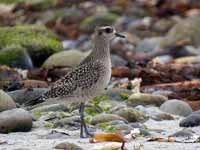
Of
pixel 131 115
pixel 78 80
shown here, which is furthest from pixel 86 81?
pixel 131 115

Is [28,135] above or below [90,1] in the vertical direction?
below

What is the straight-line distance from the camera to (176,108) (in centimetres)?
1096

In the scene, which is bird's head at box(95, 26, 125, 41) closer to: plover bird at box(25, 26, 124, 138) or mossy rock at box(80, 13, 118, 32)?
plover bird at box(25, 26, 124, 138)

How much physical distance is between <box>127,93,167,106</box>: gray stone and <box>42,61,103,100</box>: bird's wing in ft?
7.23

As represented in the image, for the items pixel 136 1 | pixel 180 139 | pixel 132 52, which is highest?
pixel 136 1

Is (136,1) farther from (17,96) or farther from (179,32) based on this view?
(17,96)

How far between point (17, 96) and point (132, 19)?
16.0m

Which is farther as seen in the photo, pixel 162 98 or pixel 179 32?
pixel 179 32

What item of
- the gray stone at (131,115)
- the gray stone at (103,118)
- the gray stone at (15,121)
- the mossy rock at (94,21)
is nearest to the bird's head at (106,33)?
the gray stone at (103,118)

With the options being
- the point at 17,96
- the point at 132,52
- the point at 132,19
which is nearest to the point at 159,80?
the point at 17,96

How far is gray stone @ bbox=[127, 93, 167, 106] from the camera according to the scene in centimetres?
1130

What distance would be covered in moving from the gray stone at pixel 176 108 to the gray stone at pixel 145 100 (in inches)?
10.8

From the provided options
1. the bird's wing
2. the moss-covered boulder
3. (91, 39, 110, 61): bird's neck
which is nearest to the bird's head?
(91, 39, 110, 61): bird's neck

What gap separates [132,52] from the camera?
21297mm
